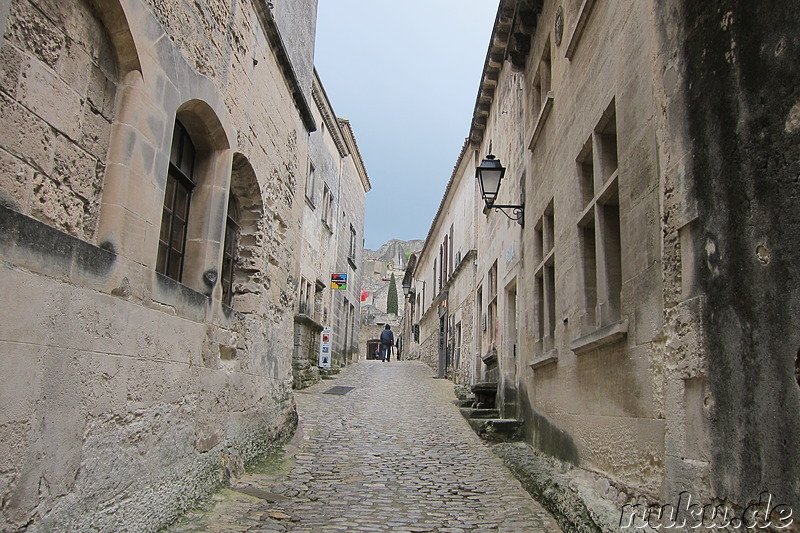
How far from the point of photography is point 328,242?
60.9 feet

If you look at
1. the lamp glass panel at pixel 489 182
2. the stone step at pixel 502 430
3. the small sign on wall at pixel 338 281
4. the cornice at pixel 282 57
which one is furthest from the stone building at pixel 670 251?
the small sign on wall at pixel 338 281

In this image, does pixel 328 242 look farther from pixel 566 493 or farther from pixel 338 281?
pixel 566 493

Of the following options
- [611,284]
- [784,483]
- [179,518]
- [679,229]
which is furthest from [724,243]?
[179,518]

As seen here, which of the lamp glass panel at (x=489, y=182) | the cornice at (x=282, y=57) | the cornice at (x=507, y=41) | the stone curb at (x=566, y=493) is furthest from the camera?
the cornice at (x=507, y=41)

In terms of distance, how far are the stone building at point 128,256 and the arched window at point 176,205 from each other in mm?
23

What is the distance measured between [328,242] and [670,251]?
51.6 feet

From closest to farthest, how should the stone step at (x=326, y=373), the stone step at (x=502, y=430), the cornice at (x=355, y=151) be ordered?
the stone step at (x=502, y=430) < the stone step at (x=326, y=373) < the cornice at (x=355, y=151)

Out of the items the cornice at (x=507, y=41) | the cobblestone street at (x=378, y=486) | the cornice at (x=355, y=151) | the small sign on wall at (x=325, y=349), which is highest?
the cornice at (x=355, y=151)

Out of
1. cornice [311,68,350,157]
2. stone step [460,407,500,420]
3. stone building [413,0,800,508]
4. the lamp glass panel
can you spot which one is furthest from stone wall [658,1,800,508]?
cornice [311,68,350,157]

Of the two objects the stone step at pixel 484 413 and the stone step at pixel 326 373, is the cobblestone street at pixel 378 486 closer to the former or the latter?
the stone step at pixel 484 413

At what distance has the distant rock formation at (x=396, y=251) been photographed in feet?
262

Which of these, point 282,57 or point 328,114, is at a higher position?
point 328,114

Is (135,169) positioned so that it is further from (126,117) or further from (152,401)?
(152,401)

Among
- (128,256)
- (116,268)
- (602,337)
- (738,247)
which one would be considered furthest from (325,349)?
(738,247)
